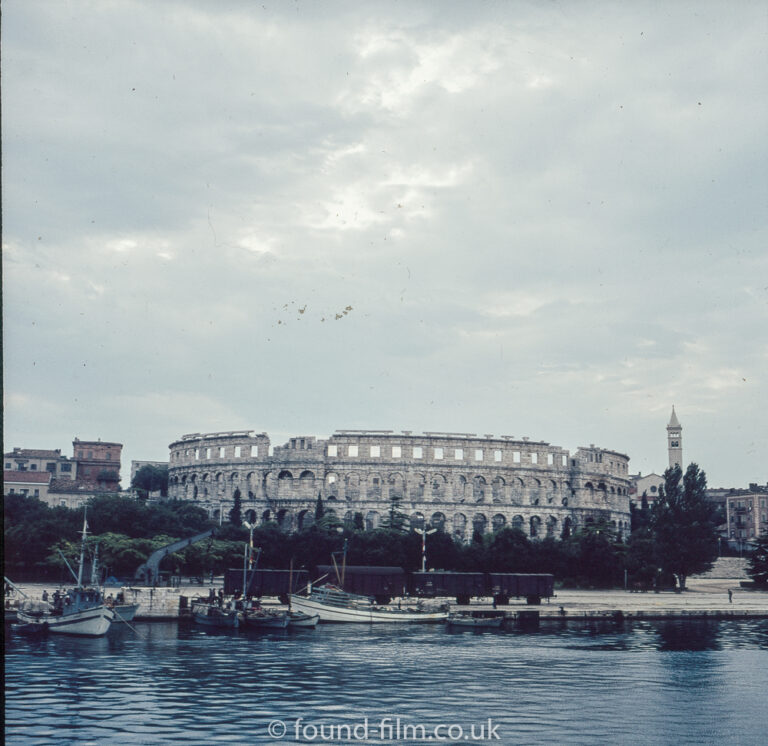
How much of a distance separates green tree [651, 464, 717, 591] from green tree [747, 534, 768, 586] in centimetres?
466

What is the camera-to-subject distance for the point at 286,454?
132375mm

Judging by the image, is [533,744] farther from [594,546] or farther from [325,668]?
[594,546]

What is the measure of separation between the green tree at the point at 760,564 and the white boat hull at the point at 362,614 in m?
47.5

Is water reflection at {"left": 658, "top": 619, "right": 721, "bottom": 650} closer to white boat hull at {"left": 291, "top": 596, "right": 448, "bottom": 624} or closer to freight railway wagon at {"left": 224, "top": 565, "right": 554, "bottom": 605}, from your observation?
freight railway wagon at {"left": 224, "top": 565, "right": 554, "bottom": 605}

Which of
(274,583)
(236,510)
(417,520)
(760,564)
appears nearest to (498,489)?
(417,520)

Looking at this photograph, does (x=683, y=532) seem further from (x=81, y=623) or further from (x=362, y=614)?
(x=81, y=623)

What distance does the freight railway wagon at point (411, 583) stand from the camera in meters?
77.1

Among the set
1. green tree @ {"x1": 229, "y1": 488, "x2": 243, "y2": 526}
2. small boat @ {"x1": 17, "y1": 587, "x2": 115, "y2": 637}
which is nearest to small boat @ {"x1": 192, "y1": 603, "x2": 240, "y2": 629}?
small boat @ {"x1": 17, "y1": 587, "x2": 115, "y2": 637}

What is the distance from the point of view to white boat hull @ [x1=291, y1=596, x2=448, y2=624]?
6675 cm

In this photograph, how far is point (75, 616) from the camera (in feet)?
171

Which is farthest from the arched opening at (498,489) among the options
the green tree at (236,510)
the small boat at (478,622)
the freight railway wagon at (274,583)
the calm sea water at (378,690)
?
the calm sea water at (378,690)

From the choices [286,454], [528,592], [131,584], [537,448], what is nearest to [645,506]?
[537,448]

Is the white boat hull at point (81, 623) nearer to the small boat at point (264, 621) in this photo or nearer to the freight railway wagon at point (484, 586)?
→ the small boat at point (264, 621)

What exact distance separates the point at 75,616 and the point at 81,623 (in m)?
0.60
